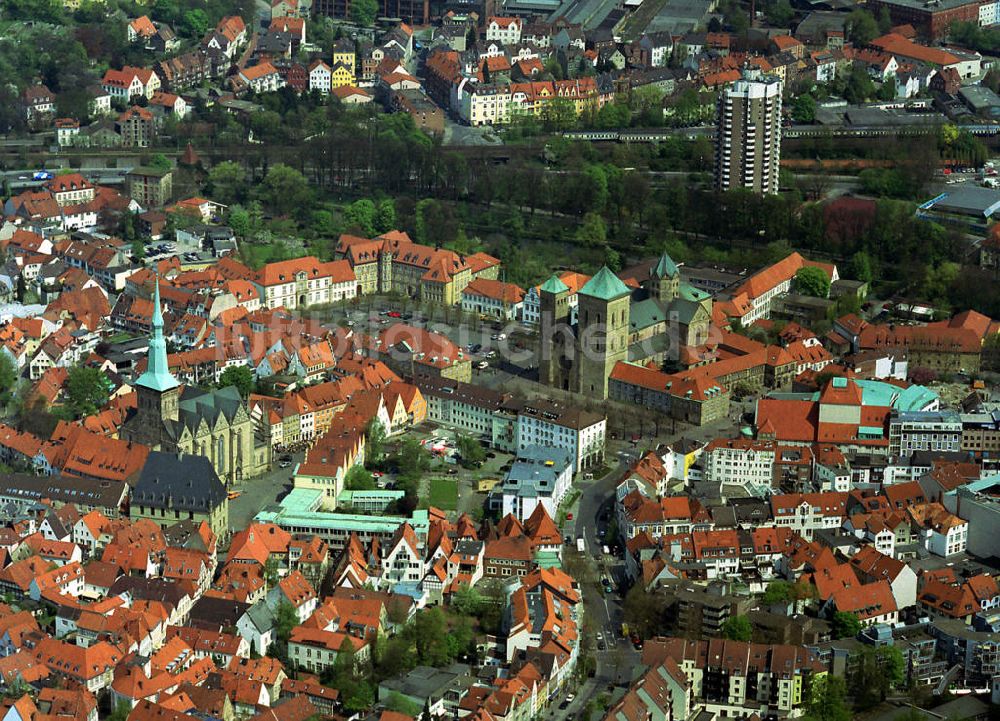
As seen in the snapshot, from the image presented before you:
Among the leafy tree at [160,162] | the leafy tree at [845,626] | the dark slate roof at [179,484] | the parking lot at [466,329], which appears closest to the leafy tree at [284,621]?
the dark slate roof at [179,484]

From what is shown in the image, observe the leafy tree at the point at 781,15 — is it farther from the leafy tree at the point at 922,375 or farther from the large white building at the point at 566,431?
the large white building at the point at 566,431

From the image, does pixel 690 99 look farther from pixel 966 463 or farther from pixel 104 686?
pixel 104 686

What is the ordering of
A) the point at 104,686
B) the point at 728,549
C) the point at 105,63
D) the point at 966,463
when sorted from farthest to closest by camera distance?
1. the point at 105,63
2. the point at 966,463
3. the point at 728,549
4. the point at 104,686

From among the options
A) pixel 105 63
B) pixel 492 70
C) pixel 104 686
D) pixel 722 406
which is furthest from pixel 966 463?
pixel 105 63

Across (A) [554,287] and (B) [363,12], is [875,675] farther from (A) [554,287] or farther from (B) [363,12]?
(B) [363,12]

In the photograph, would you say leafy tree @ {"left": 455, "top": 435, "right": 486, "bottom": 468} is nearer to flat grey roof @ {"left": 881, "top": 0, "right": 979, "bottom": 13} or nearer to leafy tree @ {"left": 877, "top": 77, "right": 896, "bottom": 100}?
leafy tree @ {"left": 877, "top": 77, "right": 896, "bottom": 100}

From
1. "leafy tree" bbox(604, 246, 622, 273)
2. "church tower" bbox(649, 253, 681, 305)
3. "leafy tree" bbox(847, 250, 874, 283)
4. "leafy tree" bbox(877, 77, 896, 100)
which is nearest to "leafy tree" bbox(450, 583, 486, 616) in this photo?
"church tower" bbox(649, 253, 681, 305)

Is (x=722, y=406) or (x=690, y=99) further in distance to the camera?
(x=690, y=99)
